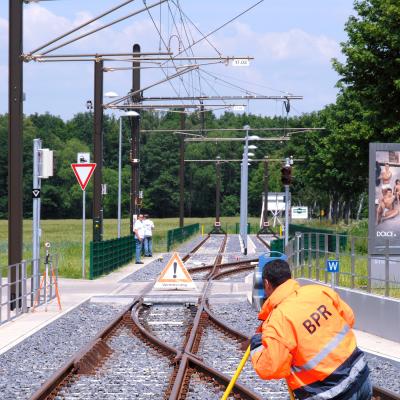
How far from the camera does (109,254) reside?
3344 centimetres

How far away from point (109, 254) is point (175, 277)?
877 centimetres

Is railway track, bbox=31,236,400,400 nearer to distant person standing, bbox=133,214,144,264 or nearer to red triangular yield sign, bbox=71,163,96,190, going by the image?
red triangular yield sign, bbox=71,163,96,190

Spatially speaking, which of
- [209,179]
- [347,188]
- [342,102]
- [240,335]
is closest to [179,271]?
[240,335]

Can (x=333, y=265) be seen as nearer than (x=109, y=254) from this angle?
Yes

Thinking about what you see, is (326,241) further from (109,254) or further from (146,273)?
(109,254)

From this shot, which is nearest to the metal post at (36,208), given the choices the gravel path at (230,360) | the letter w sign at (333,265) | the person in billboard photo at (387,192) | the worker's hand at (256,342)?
the gravel path at (230,360)

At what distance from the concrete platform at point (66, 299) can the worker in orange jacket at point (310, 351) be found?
31.8 ft

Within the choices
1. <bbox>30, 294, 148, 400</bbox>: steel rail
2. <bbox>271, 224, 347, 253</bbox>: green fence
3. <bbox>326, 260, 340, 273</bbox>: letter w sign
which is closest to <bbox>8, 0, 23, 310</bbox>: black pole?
<bbox>30, 294, 148, 400</bbox>: steel rail

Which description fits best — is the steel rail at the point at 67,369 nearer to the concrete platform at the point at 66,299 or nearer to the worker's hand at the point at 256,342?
the concrete platform at the point at 66,299

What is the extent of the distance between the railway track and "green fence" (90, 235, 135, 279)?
1006 cm

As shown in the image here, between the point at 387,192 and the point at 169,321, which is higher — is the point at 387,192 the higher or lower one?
the higher one

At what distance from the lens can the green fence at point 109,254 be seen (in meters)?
30.3

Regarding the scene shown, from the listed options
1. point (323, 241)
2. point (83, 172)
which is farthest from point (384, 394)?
point (83, 172)

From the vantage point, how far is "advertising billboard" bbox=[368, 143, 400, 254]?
67.4ft
